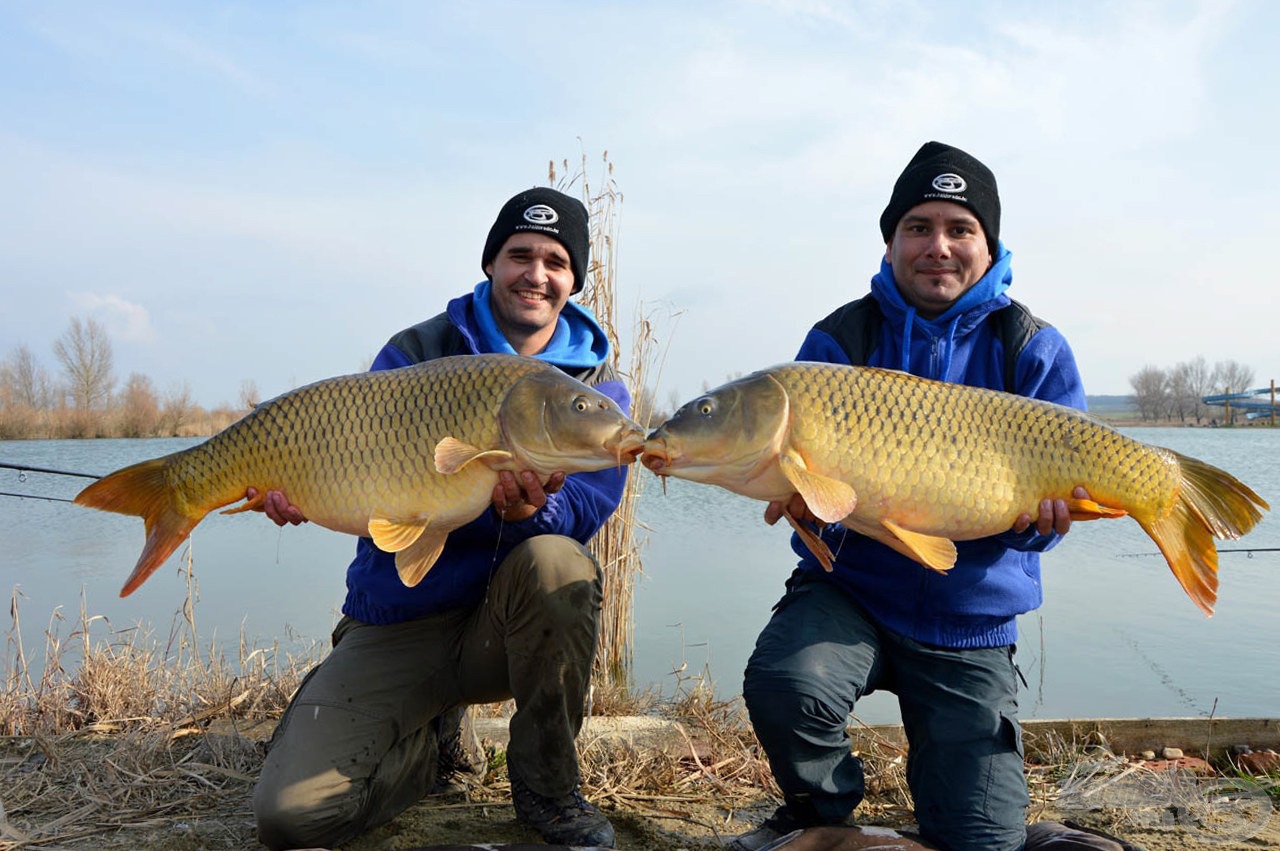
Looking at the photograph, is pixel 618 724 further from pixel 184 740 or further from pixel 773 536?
pixel 773 536

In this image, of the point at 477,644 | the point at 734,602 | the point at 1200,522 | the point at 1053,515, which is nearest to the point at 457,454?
the point at 477,644

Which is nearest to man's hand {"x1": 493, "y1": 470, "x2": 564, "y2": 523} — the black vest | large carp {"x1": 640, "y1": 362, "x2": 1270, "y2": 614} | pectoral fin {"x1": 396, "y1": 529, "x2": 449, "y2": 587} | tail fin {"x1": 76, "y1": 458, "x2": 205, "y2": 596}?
pectoral fin {"x1": 396, "y1": 529, "x2": 449, "y2": 587}

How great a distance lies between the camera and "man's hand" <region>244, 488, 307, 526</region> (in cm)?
210

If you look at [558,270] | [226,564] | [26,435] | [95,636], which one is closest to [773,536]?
[226,564]

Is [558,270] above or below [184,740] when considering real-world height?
above

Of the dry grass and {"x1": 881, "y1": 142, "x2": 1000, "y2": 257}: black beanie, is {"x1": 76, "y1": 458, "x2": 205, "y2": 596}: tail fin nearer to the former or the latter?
the dry grass

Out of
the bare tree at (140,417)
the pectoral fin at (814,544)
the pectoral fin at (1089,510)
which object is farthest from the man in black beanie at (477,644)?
the bare tree at (140,417)

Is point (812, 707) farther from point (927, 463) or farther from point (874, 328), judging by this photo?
point (874, 328)

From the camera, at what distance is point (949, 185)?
7.64ft

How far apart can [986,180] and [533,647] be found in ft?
5.26

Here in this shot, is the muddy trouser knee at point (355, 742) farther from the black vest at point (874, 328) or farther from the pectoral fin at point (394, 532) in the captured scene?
the black vest at point (874, 328)

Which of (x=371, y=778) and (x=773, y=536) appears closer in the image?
(x=371, y=778)

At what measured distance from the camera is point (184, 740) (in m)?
2.58

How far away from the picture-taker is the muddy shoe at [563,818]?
2010 millimetres
